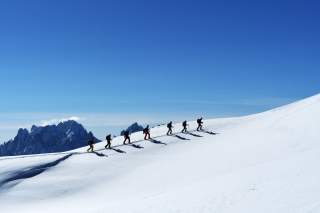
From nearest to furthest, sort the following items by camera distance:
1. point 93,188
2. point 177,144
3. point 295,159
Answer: point 295,159
point 93,188
point 177,144

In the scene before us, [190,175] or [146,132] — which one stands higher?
[146,132]

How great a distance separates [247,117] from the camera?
68.9 m

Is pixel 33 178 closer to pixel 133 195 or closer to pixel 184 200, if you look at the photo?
pixel 133 195

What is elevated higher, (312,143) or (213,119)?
(213,119)

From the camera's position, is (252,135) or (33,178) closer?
(33,178)

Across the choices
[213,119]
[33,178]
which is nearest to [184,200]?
[33,178]

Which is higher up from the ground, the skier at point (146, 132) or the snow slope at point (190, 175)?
the skier at point (146, 132)

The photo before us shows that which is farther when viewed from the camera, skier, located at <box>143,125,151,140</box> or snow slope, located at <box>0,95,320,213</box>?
skier, located at <box>143,125,151,140</box>

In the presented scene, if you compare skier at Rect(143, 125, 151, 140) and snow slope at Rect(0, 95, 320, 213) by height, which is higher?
skier at Rect(143, 125, 151, 140)

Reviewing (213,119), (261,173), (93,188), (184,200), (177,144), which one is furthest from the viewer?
(213,119)

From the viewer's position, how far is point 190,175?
1475 inches

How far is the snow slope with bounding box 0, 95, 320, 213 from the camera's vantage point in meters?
24.0

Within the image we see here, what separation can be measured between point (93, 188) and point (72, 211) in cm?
720

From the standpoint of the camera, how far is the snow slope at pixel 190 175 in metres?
24.0
